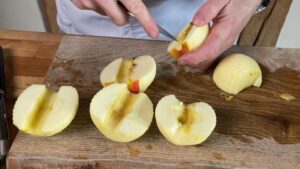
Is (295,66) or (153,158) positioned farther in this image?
(295,66)

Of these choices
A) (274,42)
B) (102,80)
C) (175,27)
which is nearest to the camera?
(102,80)

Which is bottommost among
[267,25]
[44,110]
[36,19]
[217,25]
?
[36,19]

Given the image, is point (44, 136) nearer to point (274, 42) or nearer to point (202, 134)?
point (202, 134)

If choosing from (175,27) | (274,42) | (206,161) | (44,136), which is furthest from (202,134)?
(274,42)

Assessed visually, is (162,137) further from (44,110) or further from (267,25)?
(267,25)

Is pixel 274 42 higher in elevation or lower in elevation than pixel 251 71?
lower

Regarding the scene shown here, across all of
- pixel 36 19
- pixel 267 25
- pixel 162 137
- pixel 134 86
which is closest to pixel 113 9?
pixel 134 86

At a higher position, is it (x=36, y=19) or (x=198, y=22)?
(x=198, y=22)
